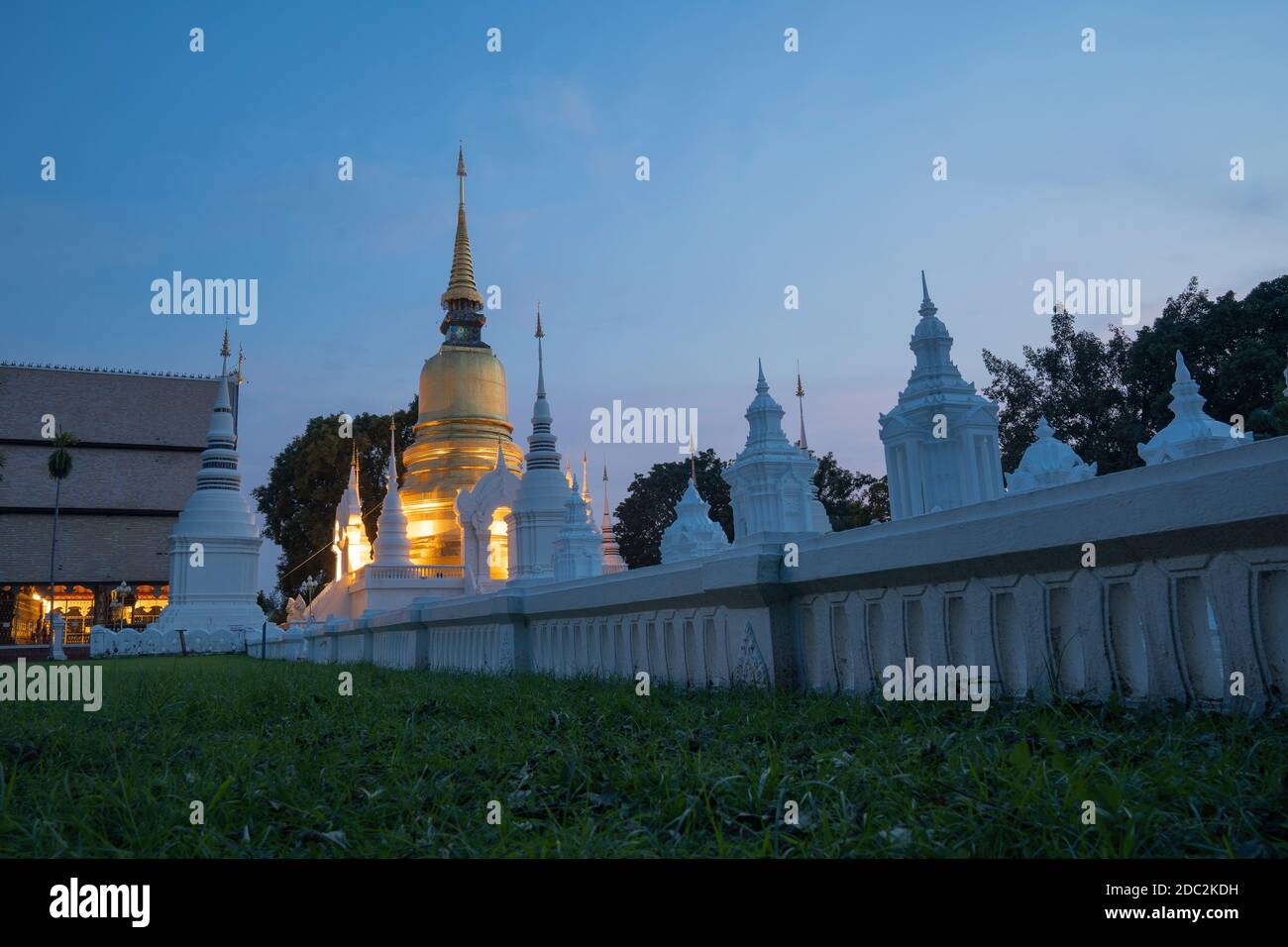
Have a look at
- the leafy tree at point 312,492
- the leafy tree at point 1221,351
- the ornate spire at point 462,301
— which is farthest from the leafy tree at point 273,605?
the leafy tree at point 1221,351

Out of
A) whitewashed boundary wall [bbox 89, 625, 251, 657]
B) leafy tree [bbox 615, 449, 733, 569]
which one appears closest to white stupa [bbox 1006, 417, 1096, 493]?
whitewashed boundary wall [bbox 89, 625, 251, 657]

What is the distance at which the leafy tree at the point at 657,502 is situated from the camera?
50.4 m

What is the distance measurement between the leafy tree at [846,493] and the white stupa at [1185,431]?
31.5m

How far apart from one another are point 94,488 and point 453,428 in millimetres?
29690

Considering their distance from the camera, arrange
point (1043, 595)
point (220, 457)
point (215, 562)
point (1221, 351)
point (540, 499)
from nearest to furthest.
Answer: point (1043, 595)
point (540, 499)
point (1221, 351)
point (215, 562)
point (220, 457)

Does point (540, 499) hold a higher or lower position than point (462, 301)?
lower

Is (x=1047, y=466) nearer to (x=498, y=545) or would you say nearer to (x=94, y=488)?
(x=498, y=545)

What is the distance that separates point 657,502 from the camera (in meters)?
51.8

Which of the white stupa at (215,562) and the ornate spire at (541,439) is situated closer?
the ornate spire at (541,439)

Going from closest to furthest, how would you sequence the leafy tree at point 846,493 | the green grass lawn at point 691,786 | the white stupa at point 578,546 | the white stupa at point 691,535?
the green grass lawn at point 691,786, the white stupa at point 578,546, the white stupa at point 691,535, the leafy tree at point 846,493

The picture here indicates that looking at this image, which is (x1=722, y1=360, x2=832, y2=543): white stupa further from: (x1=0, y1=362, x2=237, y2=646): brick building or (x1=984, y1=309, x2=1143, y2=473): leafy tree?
(x1=0, y1=362, x2=237, y2=646): brick building

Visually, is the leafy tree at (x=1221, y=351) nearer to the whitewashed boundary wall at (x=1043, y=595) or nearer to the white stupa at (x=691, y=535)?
the white stupa at (x=691, y=535)

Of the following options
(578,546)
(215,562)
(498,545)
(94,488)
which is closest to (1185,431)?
(578,546)
